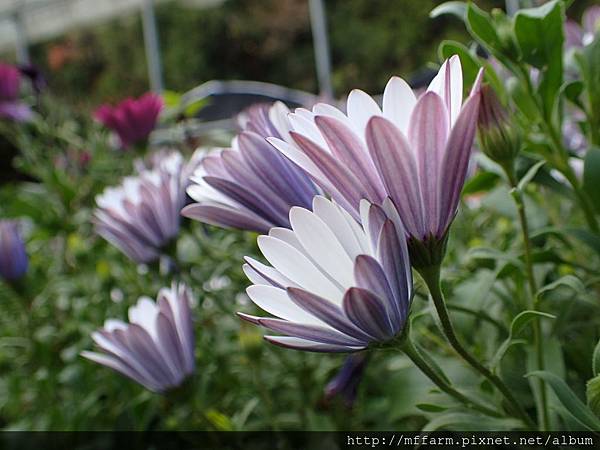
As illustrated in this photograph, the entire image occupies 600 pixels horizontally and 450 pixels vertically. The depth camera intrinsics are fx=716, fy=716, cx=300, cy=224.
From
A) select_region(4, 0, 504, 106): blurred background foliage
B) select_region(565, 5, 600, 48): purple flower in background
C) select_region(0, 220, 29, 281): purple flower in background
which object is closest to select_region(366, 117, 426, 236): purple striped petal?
select_region(565, 5, 600, 48): purple flower in background

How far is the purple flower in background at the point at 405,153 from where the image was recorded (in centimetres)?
22

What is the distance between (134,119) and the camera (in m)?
0.82

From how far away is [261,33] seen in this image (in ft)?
28.2

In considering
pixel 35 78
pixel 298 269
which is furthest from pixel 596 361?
pixel 35 78

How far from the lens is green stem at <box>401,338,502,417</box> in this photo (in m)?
0.25

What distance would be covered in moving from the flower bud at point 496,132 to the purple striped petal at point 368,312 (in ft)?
0.42

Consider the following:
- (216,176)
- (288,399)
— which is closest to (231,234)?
(288,399)

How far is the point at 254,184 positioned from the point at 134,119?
54cm

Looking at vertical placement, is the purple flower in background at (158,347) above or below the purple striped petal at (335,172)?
below

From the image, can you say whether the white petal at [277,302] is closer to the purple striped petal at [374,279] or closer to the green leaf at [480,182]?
the purple striped petal at [374,279]

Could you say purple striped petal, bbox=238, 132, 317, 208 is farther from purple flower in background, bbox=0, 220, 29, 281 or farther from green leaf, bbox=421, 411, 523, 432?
purple flower in background, bbox=0, 220, 29, 281

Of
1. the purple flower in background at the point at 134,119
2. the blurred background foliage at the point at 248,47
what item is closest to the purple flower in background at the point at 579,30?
the purple flower in background at the point at 134,119

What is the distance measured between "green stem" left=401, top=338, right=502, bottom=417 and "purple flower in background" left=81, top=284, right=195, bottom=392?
20 centimetres

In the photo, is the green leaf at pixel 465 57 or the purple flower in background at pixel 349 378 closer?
the green leaf at pixel 465 57
